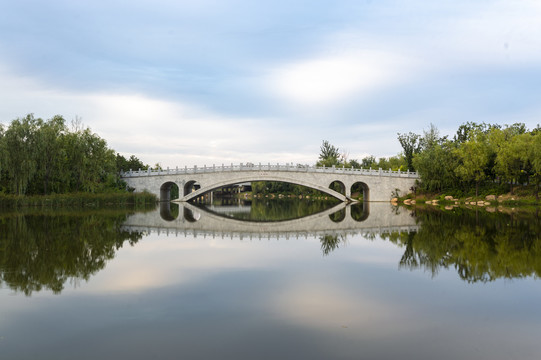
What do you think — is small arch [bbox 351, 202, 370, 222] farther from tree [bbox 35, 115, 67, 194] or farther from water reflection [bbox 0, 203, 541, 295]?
tree [bbox 35, 115, 67, 194]

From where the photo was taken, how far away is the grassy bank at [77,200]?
29.0m

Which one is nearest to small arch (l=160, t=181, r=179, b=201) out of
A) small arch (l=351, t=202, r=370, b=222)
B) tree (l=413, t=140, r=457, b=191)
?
small arch (l=351, t=202, r=370, b=222)

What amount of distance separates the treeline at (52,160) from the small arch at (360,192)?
24.2 metres

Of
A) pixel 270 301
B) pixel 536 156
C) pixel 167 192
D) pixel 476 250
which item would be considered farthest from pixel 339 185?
pixel 270 301

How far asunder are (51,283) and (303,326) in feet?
14.1

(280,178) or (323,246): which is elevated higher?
(280,178)

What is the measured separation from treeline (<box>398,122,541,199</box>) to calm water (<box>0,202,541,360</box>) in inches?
864

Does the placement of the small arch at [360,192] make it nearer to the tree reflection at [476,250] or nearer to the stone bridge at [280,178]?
the stone bridge at [280,178]

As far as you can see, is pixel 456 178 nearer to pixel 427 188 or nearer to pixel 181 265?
pixel 427 188

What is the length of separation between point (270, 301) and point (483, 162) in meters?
32.3

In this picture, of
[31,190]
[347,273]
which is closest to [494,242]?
[347,273]

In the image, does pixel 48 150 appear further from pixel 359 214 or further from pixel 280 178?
pixel 359 214

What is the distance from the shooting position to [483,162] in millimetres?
33031

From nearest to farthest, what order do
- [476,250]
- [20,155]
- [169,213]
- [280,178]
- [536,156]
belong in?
[476,250], [169,213], [536,156], [20,155], [280,178]
